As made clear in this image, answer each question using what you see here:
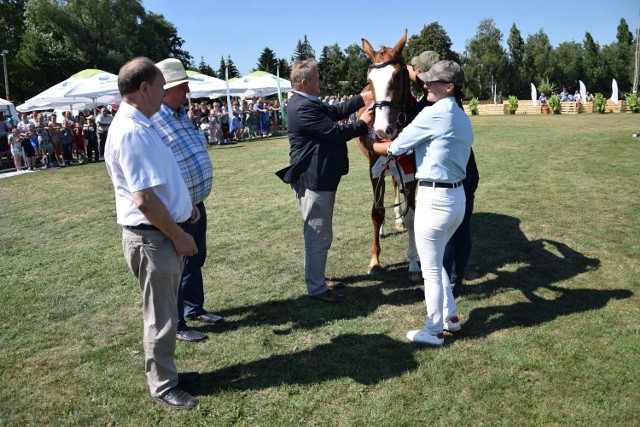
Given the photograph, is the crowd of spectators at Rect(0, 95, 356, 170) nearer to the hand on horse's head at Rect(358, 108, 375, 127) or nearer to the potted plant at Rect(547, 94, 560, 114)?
the hand on horse's head at Rect(358, 108, 375, 127)

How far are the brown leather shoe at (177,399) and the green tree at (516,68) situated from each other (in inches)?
3248

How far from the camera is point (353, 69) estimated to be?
78.0m

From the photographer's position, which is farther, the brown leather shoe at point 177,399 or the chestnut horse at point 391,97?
the chestnut horse at point 391,97

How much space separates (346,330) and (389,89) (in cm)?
239

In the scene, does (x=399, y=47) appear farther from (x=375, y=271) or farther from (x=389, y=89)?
(x=375, y=271)

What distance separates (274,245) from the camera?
6996mm

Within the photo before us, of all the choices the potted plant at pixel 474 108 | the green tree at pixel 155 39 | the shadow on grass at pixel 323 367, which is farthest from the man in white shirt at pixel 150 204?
the green tree at pixel 155 39

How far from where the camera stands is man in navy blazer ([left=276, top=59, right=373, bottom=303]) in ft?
14.9

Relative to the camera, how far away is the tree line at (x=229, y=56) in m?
49.9

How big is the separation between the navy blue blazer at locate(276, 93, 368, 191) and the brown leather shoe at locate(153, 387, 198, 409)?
7.40ft

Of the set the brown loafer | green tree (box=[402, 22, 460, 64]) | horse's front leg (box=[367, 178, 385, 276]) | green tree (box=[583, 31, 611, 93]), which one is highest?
green tree (box=[402, 22, 460, 64])

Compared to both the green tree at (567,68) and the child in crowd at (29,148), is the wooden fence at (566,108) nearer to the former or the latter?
A: the child in crowd at (29,148)

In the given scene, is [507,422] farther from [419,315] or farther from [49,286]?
[49,286]

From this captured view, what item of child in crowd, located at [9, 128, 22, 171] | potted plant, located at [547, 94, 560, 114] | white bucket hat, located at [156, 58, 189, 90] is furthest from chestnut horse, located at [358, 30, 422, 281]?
potted plant, located at [547, 94, 560, 114]
